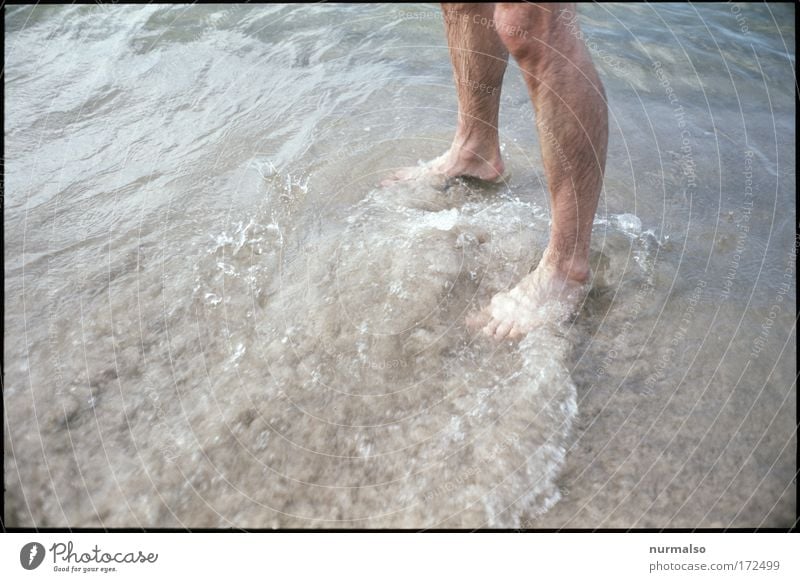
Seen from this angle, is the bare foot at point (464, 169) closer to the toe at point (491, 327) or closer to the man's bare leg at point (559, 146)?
the man's bare leg at point (559, 146)

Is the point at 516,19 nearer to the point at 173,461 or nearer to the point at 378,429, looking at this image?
the point at 378,429

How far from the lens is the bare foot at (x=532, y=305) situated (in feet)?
3.58

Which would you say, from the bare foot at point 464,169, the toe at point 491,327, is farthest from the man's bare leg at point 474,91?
the toe at point 491,327

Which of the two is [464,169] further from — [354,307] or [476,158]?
[354,307]

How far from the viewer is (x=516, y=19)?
94 cm

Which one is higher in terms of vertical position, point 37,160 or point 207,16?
point 207,16

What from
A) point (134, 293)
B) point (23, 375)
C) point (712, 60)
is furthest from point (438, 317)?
point (712, 60)

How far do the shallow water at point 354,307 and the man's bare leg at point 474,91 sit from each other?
78 millimetres

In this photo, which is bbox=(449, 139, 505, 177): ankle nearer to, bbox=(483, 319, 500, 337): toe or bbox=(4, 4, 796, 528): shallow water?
bbox=(4, 4, 796, 528): shallow water

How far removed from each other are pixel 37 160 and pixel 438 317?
118 cm
